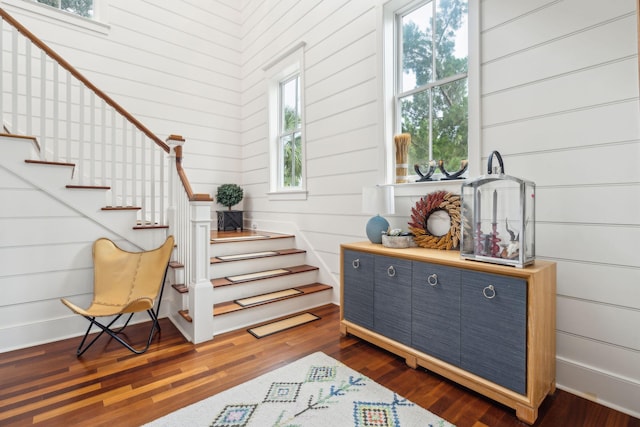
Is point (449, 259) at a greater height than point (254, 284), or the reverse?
point (449, 259)

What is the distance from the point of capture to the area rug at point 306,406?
5.09 feet

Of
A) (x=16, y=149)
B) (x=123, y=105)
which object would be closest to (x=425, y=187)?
(x=16, y=149)

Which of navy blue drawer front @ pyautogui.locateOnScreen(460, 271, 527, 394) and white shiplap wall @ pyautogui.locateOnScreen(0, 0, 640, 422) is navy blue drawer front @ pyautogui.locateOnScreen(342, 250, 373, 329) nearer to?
white shiplap wall @ pyautogui.locateOnScreen(0, 0, 640, 422)

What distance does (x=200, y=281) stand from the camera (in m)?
2.50

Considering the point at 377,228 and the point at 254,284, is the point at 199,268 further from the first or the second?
the point at 377,228

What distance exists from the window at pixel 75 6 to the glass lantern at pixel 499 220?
4.78m

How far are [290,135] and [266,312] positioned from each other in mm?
2379

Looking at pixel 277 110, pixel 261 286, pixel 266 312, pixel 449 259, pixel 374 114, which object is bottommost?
pixel 266 312

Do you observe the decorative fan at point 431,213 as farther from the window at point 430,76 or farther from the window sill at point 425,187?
the window at point 430,76

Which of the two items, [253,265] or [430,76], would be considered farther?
[253,265]

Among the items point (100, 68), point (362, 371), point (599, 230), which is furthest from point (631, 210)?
point (100, 68)

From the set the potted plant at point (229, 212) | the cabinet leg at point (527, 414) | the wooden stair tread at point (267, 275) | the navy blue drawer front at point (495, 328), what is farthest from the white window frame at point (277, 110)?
the cabinet leg at point (527, 414)

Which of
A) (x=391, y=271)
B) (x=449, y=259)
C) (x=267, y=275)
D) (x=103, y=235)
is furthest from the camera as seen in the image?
(x=267, y=275)

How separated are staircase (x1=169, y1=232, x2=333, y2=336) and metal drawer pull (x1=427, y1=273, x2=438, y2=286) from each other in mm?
1483
